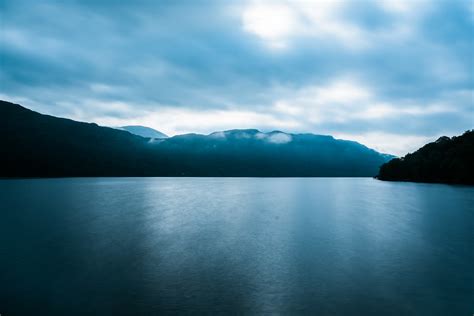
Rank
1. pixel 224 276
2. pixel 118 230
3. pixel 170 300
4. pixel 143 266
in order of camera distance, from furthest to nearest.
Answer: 1. pixel 118 230
2. pixel 143 266
3. pixel 224 276
4. pixel 170 300

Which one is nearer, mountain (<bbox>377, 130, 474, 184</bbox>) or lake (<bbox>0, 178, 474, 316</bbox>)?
lake (<bbox>0, 178, 474, 316</bbox>)

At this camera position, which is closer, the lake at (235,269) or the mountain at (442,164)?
the lake at (235,269)

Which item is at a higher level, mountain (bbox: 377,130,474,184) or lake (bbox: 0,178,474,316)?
mountain (bbox: 377,130,474,184)

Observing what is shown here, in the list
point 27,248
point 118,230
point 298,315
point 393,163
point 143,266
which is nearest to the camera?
point 298,315

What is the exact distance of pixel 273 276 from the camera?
1628 centimetres

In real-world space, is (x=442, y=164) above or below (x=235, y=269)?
above

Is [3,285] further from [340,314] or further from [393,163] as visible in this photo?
[393,163]

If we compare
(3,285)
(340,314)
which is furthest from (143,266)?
(340,314)

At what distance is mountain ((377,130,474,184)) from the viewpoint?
130000 millimetres

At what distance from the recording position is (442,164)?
466ft

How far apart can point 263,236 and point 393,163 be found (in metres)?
194

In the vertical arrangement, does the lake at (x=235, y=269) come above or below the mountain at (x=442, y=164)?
below

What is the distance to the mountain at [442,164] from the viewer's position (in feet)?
427

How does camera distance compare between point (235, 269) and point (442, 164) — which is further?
point (442, 164)
